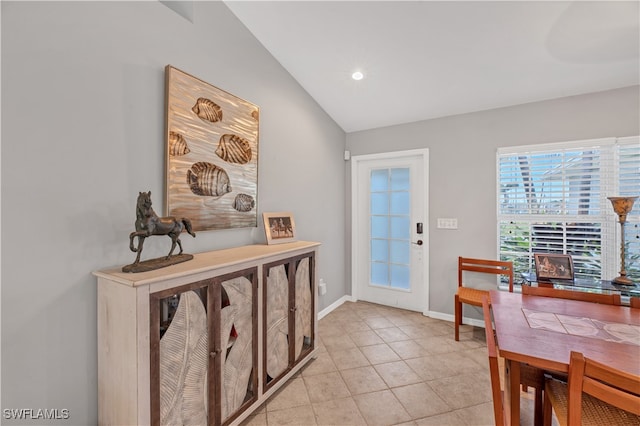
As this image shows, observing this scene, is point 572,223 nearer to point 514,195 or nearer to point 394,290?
point 514,195

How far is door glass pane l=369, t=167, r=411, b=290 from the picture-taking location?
350cm

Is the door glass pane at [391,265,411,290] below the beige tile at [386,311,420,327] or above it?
above

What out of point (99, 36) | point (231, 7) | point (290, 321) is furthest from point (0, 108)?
point (290, 321)

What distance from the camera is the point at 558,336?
1.29m

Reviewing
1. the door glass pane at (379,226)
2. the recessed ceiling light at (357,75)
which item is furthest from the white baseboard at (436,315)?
the recessed ceiling light at (357,75)

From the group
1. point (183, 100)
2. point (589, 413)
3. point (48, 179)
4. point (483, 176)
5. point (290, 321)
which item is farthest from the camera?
point (483, 176)

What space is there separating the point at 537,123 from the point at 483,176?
2.30ft

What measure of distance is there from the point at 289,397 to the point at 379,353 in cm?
97

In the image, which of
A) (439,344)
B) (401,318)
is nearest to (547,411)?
(439,344)

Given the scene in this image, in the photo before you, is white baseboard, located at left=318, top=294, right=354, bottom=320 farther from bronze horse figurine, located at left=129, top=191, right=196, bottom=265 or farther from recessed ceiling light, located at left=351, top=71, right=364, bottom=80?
recessed ceiling light, located at left=351, top=71, right=364, bottom=80

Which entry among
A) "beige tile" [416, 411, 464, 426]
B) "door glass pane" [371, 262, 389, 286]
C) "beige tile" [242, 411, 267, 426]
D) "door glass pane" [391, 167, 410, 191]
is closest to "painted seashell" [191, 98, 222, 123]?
"beige tile" [242, 411, 267, 426]

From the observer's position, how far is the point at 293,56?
252 cm

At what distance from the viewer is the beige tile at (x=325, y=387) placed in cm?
191

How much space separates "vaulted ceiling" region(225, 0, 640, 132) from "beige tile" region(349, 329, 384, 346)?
2626 millimetres
